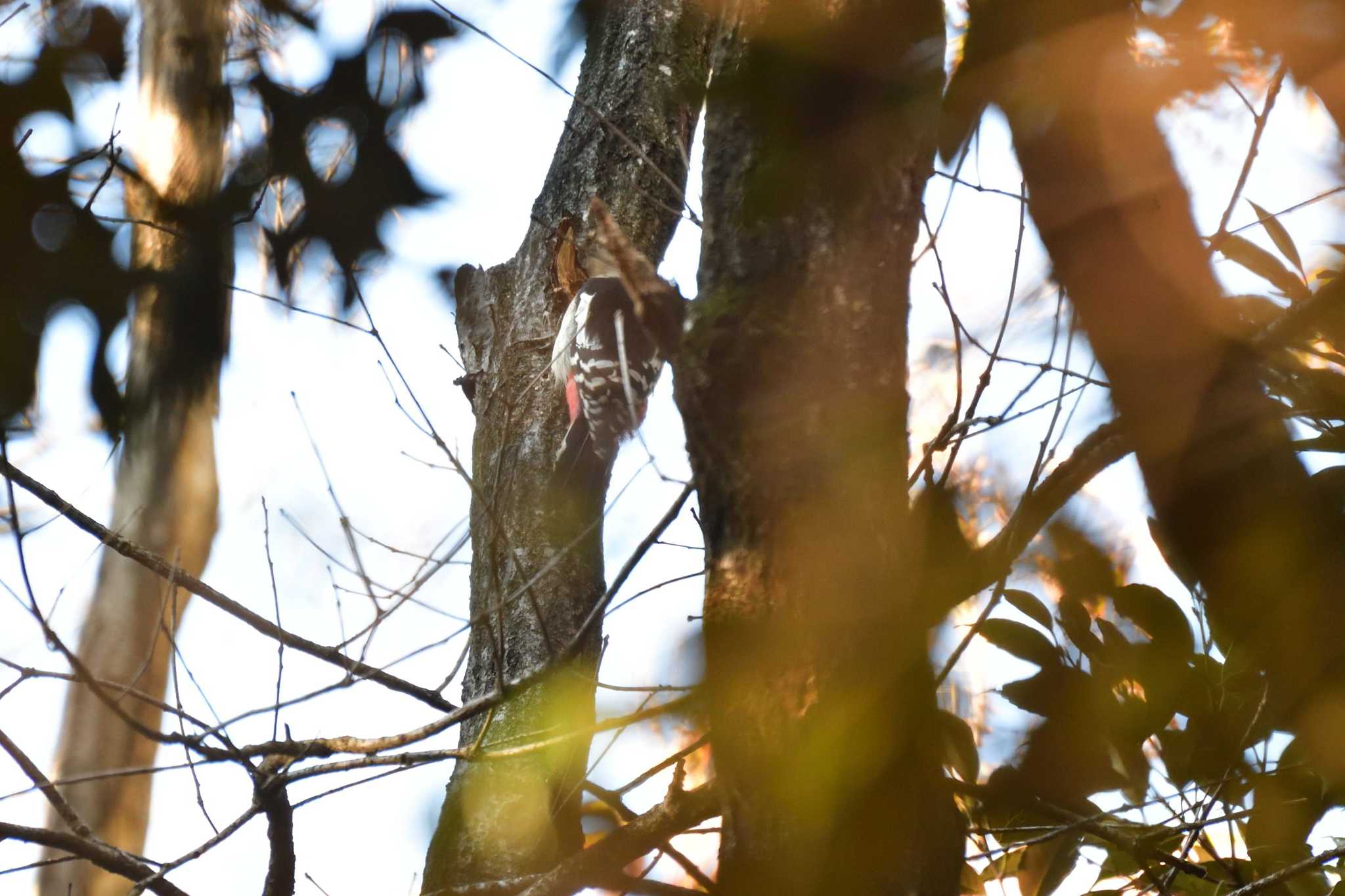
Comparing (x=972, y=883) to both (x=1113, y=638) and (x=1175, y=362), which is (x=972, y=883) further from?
(x=1175, y=362)

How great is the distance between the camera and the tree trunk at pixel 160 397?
1.40 m

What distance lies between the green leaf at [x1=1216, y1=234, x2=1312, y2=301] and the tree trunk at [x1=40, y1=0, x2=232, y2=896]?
57.4 inches

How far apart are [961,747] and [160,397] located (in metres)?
1.25

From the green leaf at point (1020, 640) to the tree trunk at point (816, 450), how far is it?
290 millimetres

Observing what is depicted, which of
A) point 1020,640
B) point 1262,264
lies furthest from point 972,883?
point 1262,264

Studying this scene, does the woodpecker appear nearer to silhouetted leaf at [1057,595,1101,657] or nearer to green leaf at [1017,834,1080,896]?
silhouetted leaf at [1057,595,1101,657]

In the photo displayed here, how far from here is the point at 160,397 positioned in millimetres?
1376

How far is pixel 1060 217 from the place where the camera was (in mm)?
979

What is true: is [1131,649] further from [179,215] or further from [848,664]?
[179,215]

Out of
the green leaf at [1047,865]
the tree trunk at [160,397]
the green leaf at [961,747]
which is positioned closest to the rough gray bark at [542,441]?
the tree trunk at [160,397]

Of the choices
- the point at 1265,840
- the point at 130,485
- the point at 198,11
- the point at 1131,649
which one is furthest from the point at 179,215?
the point at 130,485

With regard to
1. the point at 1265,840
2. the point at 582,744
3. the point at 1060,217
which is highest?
the point at 1060,217

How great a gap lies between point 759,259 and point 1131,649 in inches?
29.5

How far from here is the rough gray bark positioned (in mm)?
1963
